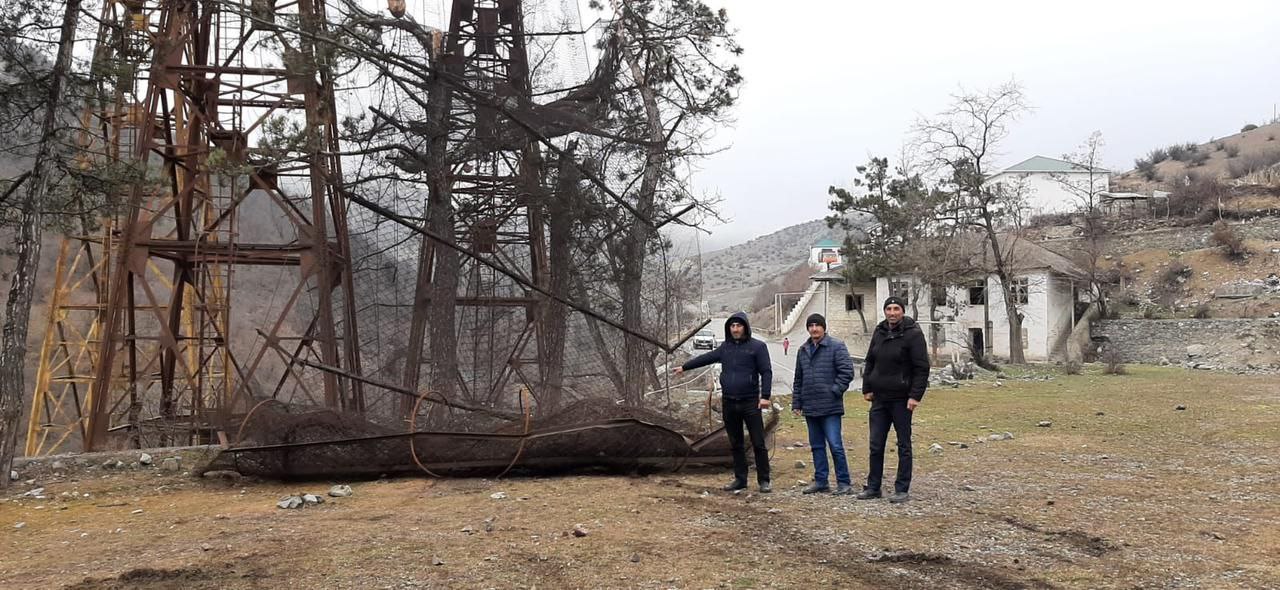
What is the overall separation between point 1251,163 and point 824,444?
227ft

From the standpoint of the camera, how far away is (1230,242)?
42.2m

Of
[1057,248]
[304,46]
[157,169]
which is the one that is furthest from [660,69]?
[1057,248]

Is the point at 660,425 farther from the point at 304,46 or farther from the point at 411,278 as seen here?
the point at 304,46

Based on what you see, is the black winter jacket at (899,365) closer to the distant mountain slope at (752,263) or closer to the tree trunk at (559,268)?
the tree trunk at (559,268)

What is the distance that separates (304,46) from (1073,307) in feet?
130

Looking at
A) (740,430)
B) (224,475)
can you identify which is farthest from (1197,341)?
(224,475)

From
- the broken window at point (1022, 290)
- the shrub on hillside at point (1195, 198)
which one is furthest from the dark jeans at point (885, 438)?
the shrub on hillside at point (1195, 198)

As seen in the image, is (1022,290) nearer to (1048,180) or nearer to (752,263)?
(1048,180)

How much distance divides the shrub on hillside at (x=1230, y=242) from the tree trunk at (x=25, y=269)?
4785 cm

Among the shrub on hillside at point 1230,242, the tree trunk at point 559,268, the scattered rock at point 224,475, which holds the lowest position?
the scattered rock at point 224,475

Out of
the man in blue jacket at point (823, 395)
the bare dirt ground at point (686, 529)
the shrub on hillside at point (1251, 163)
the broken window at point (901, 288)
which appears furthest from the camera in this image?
the shrub on hillside at point (1251, 163)

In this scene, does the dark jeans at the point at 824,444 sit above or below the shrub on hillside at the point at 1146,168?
below

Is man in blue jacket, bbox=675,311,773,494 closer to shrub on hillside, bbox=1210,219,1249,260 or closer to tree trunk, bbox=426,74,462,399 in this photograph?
tree trunk, bbox=426,74,462,399

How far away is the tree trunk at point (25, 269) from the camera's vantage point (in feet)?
29.2
